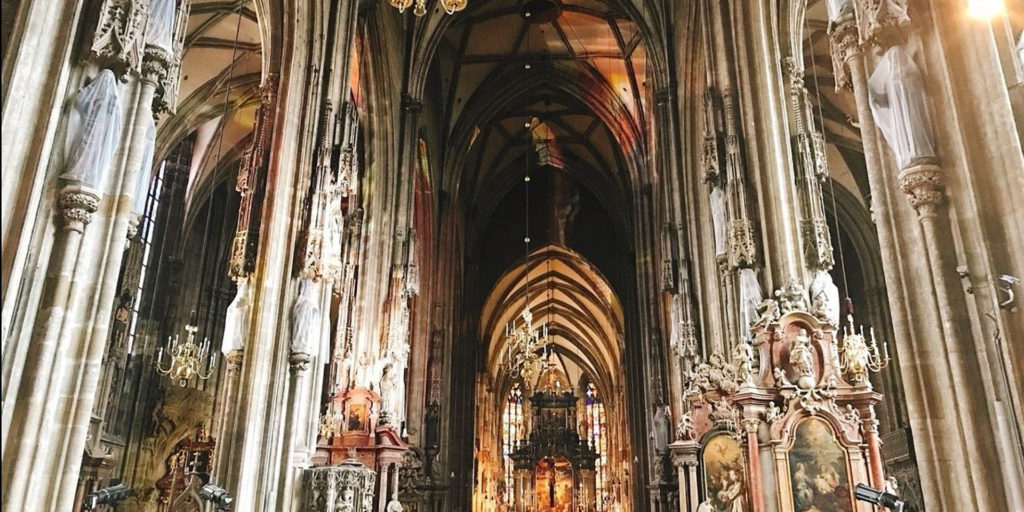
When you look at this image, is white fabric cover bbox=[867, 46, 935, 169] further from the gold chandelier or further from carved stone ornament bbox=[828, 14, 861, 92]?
the gold chandelier

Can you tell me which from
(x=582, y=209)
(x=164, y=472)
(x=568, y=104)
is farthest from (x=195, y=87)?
(x=582, y=209)

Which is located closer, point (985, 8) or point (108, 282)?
point (985, 8)

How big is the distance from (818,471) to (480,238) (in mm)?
25044

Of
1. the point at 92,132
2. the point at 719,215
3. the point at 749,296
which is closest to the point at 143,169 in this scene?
the point at 92,132

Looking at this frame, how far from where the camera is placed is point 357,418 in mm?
17281

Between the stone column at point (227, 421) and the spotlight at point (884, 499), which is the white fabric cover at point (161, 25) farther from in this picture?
the spotlight at point (884, 499)

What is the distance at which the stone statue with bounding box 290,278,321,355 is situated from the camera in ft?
42.9

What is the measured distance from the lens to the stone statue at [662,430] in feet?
68.9

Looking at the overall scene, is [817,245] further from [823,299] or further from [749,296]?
[749,296]

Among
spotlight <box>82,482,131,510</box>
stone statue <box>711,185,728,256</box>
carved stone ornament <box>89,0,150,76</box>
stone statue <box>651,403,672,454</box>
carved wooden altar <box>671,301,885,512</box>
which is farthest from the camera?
stone statue <box>651,403,672,454</box>

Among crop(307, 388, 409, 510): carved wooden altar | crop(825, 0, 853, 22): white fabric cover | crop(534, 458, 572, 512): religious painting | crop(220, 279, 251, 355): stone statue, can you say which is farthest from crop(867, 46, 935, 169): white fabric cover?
crop(534, 458, 572, 512): religious painting

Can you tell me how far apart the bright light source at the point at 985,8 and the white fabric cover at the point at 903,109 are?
58 centimetres

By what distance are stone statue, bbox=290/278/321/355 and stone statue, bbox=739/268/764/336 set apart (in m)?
7.45

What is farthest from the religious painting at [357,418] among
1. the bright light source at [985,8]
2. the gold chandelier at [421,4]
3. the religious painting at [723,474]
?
the bright light source at [985,8]
